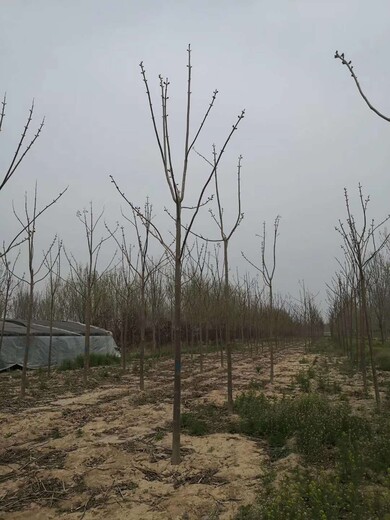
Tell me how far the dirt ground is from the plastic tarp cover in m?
6.83

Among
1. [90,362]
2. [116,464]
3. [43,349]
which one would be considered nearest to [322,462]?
[116,464]

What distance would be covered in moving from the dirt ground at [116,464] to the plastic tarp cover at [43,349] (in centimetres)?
683

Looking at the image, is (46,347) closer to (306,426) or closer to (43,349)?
(43,349)

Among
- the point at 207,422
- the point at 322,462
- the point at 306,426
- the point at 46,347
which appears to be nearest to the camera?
the point at 322,462

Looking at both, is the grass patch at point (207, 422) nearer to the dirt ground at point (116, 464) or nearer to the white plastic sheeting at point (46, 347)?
the dirt ground at point (116, 464)

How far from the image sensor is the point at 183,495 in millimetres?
3502

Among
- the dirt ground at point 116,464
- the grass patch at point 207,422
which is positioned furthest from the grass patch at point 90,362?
the grass patch at point 207,422

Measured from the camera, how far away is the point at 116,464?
4223 mm

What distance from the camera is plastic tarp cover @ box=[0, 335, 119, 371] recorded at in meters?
14.0

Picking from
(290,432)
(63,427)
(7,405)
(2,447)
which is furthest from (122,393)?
(290,432)

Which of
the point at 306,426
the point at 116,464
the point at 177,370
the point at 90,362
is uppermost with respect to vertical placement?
the point at 177,370

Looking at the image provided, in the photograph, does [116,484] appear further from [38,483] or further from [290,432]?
[290,432]

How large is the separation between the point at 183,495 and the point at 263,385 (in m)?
5.64

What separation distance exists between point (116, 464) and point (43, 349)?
11.9 m
